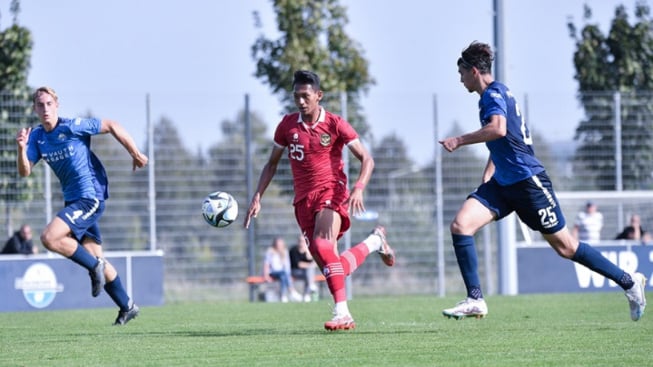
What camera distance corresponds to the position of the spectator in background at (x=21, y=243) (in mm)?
19969

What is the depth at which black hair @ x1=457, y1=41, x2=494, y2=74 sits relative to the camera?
32.2 ft

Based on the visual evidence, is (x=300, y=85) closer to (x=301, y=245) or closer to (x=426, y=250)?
(x=301, y=245)

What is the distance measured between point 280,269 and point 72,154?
38.1ft

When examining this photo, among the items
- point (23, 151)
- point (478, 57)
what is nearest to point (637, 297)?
point (478, 57)

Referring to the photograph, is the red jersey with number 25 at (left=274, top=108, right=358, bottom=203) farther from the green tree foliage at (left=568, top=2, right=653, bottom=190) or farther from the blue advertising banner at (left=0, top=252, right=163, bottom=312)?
the green tree foliage at (left=568, top=2, right=653, bottom=190)

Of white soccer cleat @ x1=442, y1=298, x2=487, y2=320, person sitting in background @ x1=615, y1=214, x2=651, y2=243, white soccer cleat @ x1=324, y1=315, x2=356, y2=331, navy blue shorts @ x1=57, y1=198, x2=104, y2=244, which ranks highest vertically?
navy blue shorts @ x1=57, y1=198, x2=104, y2=244

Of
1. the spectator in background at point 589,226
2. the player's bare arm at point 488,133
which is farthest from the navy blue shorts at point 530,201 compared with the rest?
the spectator in background at point 589,226

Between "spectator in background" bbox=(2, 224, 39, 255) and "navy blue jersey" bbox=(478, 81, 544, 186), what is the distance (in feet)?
39.5

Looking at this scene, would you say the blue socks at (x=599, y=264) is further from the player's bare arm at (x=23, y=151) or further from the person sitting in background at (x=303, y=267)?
the person sitting in background at (x=303, y=267)

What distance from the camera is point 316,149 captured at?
10.2m

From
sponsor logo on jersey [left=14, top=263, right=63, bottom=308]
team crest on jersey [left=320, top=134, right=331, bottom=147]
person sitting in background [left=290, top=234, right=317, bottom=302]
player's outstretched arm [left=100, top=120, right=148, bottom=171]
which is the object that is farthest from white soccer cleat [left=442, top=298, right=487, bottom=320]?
person sitting in background [left=290, top=234, right=317, bottom=302]

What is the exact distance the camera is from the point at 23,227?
786 inches

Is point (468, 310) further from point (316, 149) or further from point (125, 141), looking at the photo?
point (125, 141)

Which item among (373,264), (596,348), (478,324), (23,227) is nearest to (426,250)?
(373,264)
